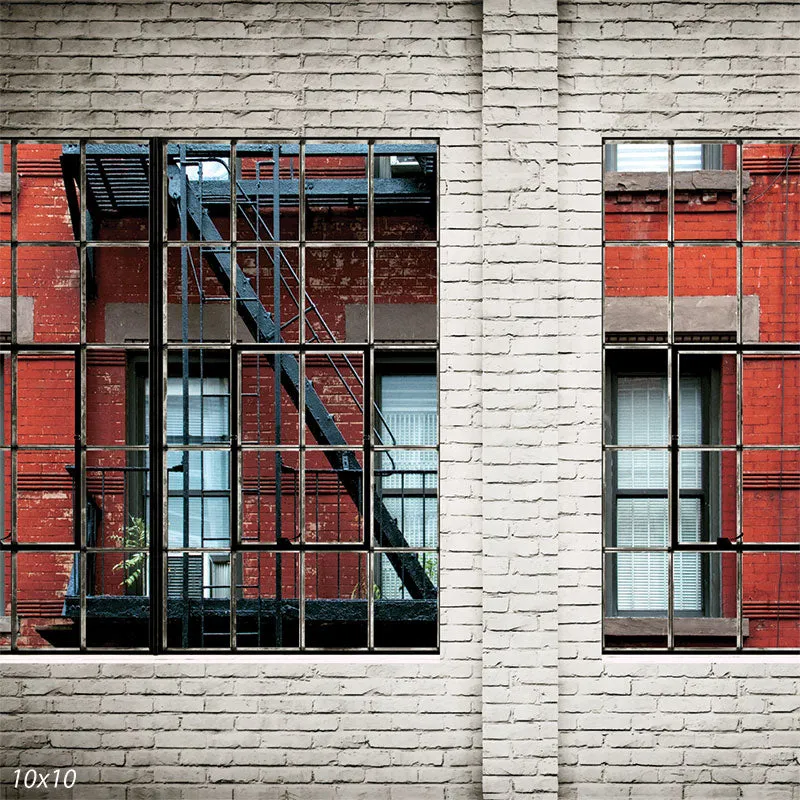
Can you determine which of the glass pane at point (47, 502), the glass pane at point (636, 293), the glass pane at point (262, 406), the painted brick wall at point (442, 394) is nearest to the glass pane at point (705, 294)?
the glass pane at point (636, 293)

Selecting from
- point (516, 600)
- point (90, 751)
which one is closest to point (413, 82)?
point (516, 600)

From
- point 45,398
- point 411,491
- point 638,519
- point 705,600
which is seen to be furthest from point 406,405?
point 705,600

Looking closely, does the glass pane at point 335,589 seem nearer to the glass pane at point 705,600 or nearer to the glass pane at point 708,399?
the glass pane at point 705,600

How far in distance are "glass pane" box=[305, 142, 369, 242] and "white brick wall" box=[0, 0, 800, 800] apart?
1614 mm

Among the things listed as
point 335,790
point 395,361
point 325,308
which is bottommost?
point 335,790

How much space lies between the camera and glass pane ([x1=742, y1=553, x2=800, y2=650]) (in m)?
5.54

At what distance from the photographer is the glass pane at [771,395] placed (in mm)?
5473

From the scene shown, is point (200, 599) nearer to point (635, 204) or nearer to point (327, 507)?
point (327, 507)

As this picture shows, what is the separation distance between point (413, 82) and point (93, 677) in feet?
9.88

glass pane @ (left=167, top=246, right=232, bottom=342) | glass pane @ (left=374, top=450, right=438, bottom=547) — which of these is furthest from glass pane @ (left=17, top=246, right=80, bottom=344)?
glass pane @ (left=374, top=450, right=438, bottom=547)

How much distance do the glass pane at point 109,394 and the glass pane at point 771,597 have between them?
14.6 ft

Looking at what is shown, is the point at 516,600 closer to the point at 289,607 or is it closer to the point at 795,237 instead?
the point at 289,607

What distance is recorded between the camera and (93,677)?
3.55m

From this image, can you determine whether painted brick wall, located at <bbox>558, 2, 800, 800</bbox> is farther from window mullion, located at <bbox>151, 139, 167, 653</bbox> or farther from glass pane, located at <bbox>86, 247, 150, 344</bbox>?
glass pane, located at <bbox>86, 247, 150, 344</bbox>
